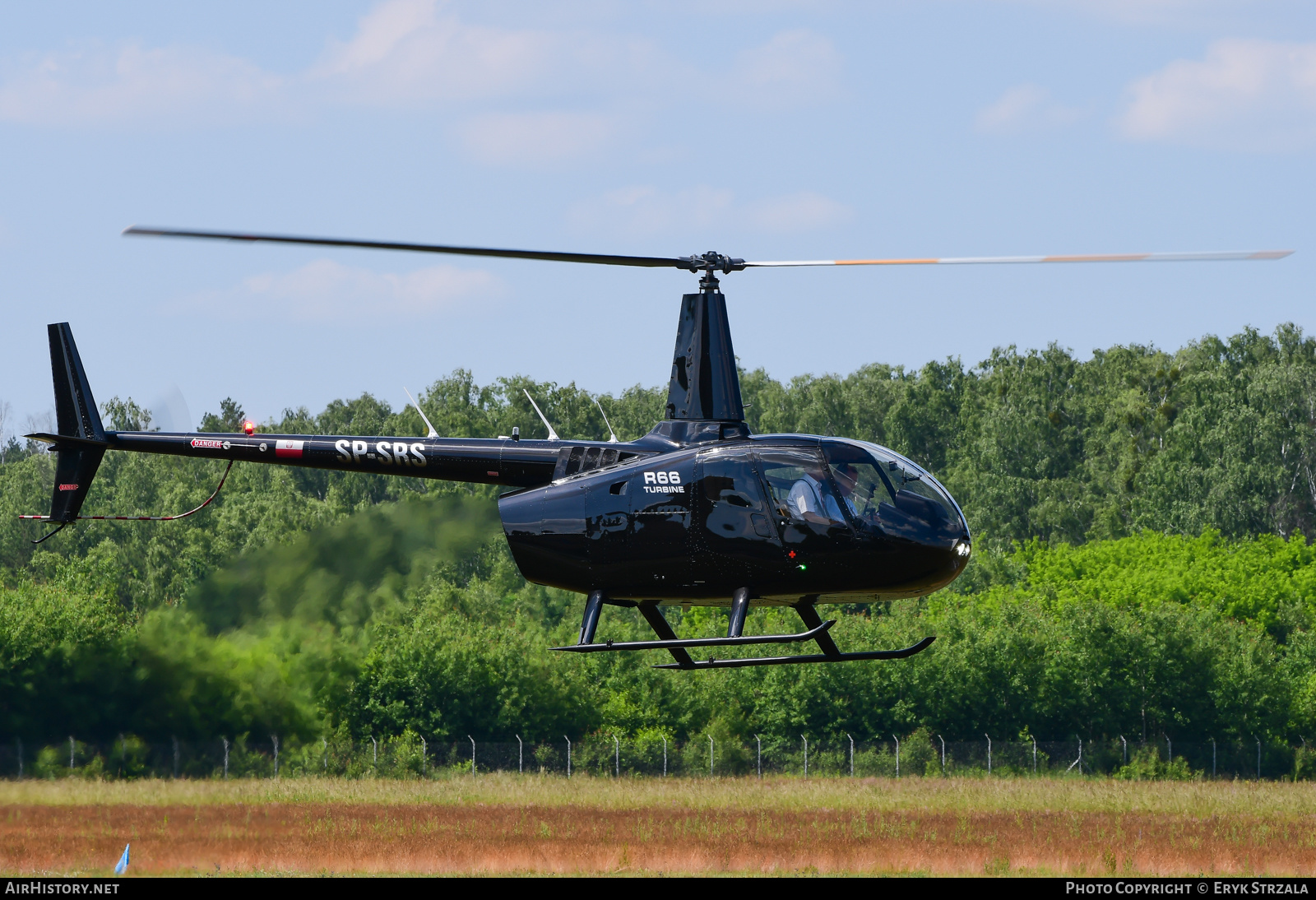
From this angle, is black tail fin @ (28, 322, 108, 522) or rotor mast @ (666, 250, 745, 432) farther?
black tail fin @ (28, 322, 108, 522)

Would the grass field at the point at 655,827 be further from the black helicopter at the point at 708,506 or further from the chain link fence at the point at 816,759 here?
the black helicopter at the point at 708,506

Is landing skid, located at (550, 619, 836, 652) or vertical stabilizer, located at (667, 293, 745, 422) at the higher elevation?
vertical stabilizer, located at (667, 293, 745, 422)

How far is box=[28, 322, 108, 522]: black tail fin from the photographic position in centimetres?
2078

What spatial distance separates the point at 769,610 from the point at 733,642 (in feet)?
115

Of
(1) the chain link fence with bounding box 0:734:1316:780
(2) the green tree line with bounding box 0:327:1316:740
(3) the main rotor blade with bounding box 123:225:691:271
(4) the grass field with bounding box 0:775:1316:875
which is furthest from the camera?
(1) the chain link fence with bounding box 0:734:1316:780

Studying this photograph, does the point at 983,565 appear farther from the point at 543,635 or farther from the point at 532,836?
the point at 532,836

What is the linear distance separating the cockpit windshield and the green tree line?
9.38 metres

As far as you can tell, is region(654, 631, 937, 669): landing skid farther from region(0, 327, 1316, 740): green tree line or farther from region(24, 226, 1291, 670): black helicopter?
region(0, 327, 1316, 740): green tree line

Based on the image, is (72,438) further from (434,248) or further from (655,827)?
(655,827)

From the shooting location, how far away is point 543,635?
156ft

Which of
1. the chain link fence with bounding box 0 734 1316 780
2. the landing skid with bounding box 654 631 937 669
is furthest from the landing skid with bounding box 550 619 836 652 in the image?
the chain link fence with bounding box 0 734 1316 780

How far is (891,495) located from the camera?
1578cm

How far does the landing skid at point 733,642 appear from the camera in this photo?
1563 cm

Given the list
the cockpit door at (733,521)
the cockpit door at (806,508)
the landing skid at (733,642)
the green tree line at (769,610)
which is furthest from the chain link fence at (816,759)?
the cockpit door at (806,508)
